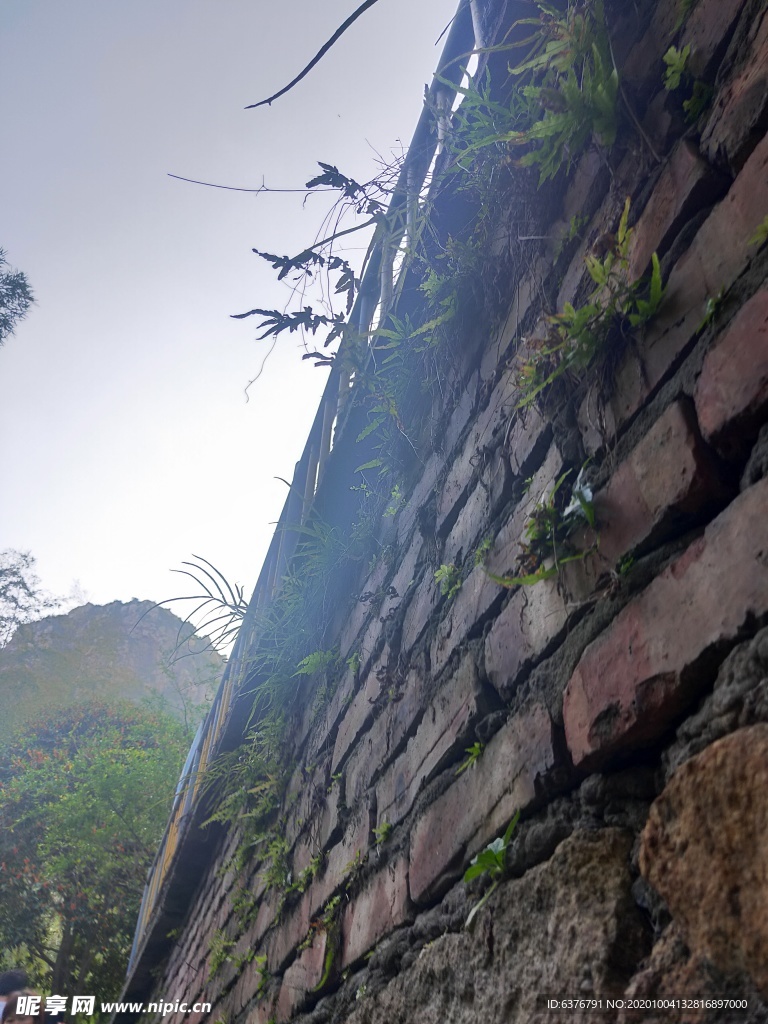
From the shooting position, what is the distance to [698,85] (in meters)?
0.85

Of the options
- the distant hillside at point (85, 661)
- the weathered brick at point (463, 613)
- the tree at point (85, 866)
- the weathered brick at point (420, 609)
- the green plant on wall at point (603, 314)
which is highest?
the distant hillside at point (85, 661)

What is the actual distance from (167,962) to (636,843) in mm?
5371

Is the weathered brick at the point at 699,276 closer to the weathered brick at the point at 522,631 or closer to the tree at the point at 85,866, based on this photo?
the weathered brick at the point at 522,631

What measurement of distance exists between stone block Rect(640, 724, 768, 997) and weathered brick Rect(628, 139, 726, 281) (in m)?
0.57

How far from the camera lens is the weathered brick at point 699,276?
→ 28.3 inches

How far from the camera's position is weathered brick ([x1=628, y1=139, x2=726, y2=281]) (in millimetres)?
810

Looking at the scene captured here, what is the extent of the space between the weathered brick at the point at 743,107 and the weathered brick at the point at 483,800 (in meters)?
0.67

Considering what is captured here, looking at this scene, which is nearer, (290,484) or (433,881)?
(433,881)

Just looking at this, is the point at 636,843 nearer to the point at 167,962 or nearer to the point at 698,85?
the point at 698,85

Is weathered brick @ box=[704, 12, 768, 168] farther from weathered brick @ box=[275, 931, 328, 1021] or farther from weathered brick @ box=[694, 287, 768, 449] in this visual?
weathered brick @ box=[275, 931, 328, 1021]

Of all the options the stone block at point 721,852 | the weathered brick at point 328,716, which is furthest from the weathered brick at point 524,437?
the weathered brick at point 328,716

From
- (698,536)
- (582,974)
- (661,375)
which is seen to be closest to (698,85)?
(661,375)

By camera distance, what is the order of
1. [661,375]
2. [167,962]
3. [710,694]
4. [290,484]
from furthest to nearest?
[167,962] < [290,484] < [661,375] < [710,694]

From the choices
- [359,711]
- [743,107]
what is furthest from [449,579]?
[743,107]
